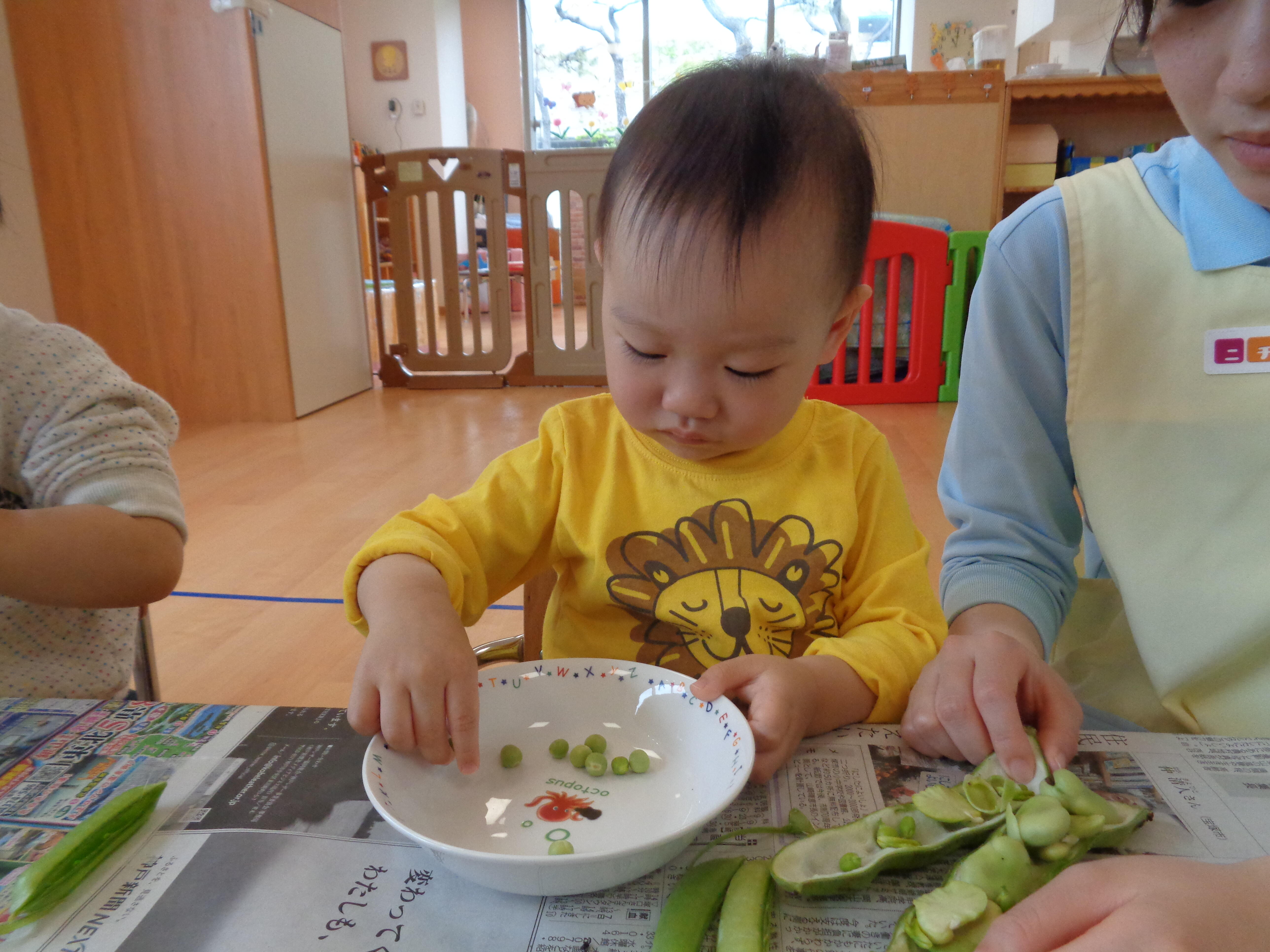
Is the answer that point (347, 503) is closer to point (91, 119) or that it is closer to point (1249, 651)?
point (91, 119)

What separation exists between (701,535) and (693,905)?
1.17 feet

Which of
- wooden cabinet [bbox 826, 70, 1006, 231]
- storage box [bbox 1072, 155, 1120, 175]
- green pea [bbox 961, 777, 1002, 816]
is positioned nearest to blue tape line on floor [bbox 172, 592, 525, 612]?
green pea [bbox 961, 777, 1002, 816]

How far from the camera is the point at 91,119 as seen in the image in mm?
2912

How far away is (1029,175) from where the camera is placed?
11.6 ft

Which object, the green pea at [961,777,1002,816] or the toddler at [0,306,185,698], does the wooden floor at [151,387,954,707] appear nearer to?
the toddler at [0,306,185,698]

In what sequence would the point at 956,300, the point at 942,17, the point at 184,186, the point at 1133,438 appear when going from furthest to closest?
1. the point at 942,17
2. the point at 956,300
3. the point at 184,186
4. the point at 1133,438

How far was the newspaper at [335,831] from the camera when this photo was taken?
0.38 meters

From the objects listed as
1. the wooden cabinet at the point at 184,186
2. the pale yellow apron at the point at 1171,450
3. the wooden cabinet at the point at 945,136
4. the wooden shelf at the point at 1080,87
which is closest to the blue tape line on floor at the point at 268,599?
the pale yellow apron at the point at 1171,450

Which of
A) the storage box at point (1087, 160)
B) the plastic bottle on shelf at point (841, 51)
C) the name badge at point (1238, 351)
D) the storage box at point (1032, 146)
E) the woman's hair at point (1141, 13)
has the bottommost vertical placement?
the name badge at point (1238, 351)

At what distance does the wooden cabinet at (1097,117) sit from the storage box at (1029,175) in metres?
0.03

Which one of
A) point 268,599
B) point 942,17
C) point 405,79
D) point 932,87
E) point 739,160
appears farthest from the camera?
point 405,79

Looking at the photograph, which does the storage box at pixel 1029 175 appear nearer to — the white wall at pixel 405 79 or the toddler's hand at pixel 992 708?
the toddler's hand at pixel 992 708

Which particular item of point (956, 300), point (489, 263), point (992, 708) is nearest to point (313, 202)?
point (489, 263)

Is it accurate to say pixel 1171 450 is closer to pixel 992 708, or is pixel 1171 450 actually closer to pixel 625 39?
pixel 992 708
